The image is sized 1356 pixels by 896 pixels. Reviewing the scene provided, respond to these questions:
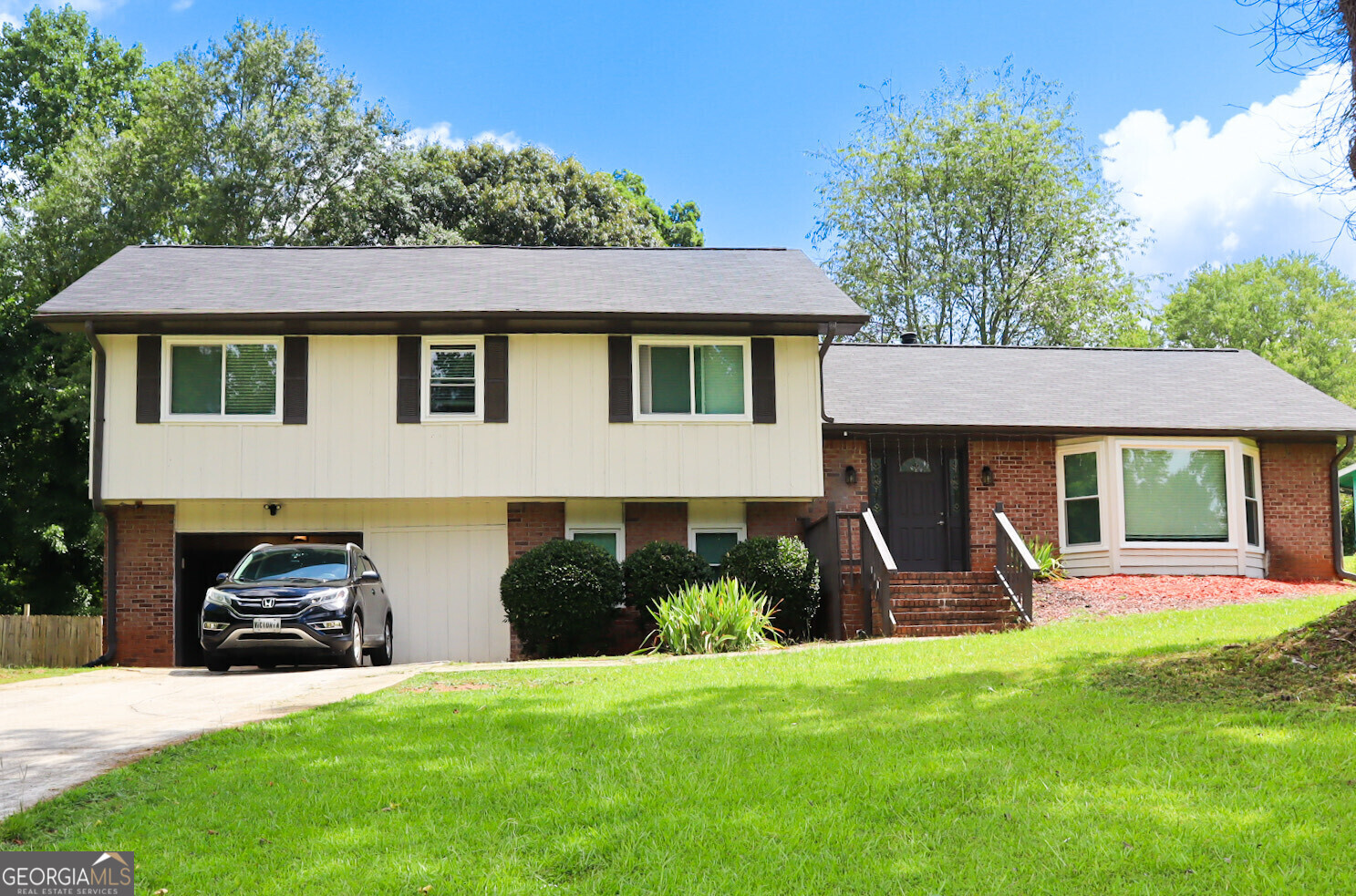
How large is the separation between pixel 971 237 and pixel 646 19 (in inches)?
666

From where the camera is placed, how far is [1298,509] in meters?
19.8

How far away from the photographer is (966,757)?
6.02 m

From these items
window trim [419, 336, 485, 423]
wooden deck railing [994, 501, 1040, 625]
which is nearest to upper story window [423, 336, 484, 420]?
window trim [419, 336, 485, 423]

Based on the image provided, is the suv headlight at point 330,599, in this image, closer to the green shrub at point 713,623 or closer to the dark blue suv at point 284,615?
the dark blue suv at point 284,615

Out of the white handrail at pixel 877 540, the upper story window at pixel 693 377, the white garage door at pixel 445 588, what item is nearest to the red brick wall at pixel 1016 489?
the white handrail at pixel 877 540

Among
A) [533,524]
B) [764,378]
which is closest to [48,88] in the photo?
[533,524]

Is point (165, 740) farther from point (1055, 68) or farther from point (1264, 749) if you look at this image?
point (1055, 68)

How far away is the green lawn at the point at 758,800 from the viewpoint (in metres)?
4.50

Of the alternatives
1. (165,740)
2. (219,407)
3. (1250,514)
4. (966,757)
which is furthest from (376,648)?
(1250,514)

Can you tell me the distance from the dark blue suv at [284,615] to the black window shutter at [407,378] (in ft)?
11.4

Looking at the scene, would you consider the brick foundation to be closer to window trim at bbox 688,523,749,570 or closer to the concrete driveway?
window trim at bbox 688,523,749,570

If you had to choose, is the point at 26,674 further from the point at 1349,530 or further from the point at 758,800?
the point at 1349,530

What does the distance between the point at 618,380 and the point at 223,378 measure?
5.86 metres

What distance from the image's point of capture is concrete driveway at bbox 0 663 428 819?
684cm
